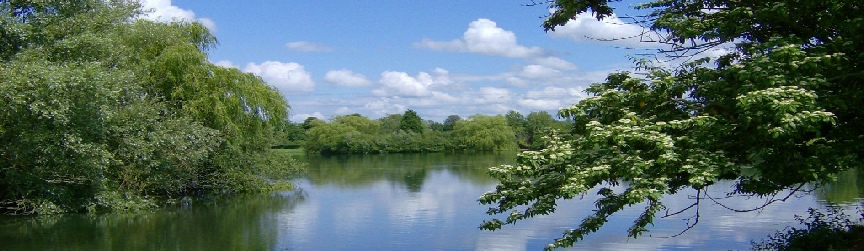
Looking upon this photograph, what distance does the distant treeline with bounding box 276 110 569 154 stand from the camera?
216ft

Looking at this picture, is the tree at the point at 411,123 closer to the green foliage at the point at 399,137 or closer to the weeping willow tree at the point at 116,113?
the green foliage at the point at 399,137

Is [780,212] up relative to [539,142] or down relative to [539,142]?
down

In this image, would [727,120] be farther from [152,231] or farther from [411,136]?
[411,136]

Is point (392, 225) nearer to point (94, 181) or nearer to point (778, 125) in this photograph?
point (94, 181)

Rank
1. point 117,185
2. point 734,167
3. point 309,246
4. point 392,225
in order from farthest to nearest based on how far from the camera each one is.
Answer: point 117,185 → point 392,225 → point 309,246 → point 734,167

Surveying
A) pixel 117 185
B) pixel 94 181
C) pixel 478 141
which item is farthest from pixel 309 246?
pixel 478 141

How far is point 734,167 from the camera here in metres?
6.54

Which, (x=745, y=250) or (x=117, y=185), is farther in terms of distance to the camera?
(x=117, y=185)

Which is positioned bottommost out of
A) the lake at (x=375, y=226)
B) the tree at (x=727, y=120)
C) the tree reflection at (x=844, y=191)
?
the lake at (x=375, y=226)

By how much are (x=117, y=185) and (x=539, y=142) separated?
14.5 m

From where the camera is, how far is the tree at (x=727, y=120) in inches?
241

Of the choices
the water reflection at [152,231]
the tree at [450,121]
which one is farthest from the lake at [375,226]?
the tree at [450,121]

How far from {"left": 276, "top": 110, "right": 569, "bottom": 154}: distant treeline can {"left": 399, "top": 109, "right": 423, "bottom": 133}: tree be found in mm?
3473

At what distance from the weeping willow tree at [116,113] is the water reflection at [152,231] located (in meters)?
0.66
